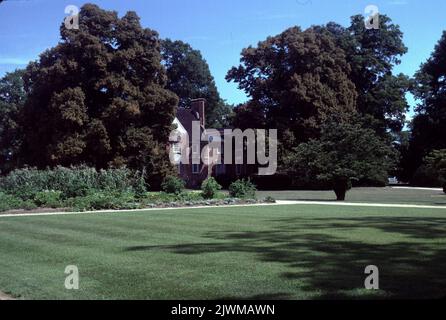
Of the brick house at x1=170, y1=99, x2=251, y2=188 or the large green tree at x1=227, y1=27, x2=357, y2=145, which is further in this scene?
the brick house at x1=170, y1=99, x2=251, y2=188

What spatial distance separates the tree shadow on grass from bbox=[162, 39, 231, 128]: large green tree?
93.4 ft

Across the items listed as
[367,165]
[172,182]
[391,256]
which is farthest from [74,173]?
[391,256]

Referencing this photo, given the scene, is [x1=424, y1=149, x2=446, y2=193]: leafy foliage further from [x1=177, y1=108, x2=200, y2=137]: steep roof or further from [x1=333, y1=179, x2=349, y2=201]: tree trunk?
[x1=177, y1=108, x2=200, y2=137]: steep roof

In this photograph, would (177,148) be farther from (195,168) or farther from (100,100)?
(100,100)

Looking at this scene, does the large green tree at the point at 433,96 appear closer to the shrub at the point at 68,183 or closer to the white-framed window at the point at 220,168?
the shrub at the point at 68,183

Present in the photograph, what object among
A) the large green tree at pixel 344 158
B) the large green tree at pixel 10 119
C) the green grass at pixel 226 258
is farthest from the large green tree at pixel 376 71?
the green grass at pixel 226 258

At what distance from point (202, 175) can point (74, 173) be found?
73.7 ft

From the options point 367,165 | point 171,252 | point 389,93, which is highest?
point 389,93

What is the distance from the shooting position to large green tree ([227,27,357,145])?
1551 inches

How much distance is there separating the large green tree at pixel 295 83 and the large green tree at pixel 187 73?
282 centimetres

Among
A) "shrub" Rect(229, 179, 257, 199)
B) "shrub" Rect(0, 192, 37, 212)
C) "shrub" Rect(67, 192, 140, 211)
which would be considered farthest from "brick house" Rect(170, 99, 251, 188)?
"shrub" Rect(0, 192, 37, 212)
